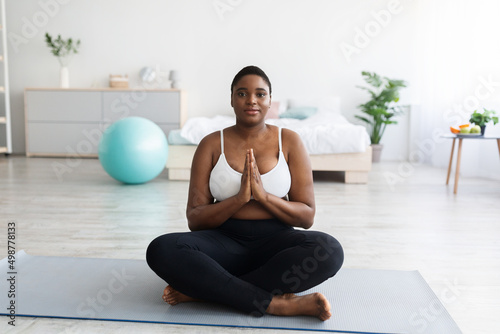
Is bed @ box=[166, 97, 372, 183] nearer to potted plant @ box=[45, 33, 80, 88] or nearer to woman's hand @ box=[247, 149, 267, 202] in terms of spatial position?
potted plant @ box=[45, 33, 80, 88]

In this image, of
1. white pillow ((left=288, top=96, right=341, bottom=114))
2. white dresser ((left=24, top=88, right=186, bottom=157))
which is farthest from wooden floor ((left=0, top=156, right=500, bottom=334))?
white pillow ((left=288, top=96, right=341, bottom=114))

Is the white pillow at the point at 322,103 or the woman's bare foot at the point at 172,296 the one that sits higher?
the white pillow at the point at 322,103

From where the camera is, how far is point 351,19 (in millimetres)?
6164

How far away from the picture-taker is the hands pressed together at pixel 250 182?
155 centimetres

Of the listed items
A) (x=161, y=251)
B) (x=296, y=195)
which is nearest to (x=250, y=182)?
(x=296, y=195)

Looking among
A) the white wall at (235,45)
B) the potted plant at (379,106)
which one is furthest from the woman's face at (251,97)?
the white wall at (235,45)

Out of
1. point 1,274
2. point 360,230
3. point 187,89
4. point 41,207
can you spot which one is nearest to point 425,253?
point 360,230

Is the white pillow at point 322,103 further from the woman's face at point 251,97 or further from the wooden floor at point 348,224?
the woman's face at point 251,97

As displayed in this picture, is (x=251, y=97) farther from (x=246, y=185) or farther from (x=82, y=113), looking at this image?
(x=82, y=113)

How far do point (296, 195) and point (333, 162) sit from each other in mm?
2764

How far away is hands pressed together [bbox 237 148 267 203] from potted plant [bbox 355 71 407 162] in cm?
448

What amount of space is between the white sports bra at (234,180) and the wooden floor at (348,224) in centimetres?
46

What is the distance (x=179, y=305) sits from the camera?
160 cm

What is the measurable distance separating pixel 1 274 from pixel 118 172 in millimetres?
2229
